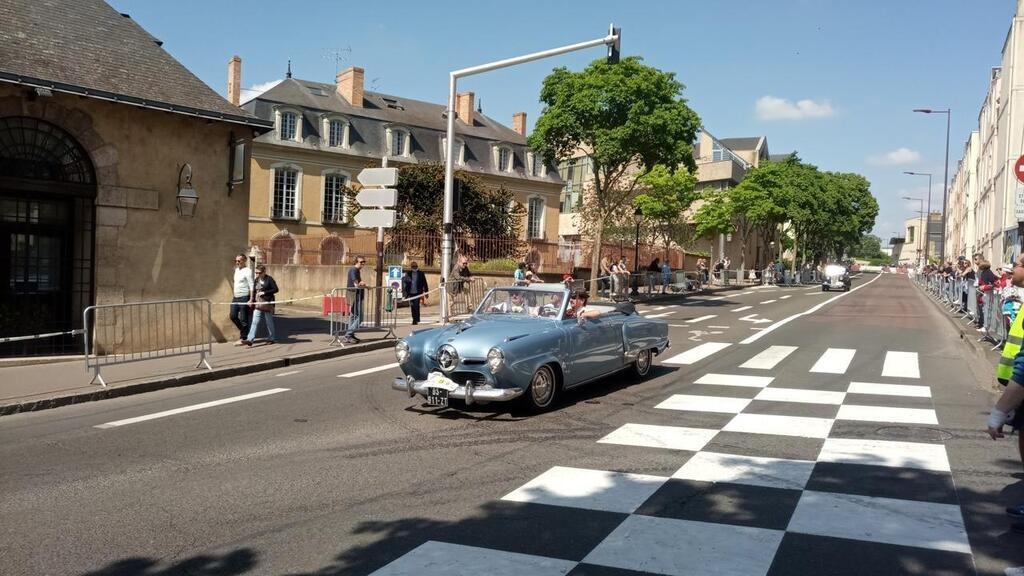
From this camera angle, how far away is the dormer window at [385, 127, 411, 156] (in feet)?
155

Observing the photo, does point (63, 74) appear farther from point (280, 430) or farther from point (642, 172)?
point (642, 172)

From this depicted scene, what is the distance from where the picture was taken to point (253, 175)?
137 feet

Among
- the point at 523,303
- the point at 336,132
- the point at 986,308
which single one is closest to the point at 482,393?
the point at 523,303

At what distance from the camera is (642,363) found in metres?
10.9

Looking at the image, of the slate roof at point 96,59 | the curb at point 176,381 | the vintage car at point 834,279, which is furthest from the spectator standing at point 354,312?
the vintage car at point 834,279

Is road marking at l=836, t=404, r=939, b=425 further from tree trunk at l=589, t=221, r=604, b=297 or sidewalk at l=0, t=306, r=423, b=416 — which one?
tree trunk at l=589, t=221, r=604, b=297

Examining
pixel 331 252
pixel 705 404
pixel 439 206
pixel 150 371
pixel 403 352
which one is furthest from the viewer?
A: pixel 439 206

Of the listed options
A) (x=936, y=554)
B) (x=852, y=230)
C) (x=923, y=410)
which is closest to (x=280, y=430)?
(x=936, y=554)

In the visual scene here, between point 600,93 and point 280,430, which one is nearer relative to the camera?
point 280,430

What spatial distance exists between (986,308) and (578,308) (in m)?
11.2

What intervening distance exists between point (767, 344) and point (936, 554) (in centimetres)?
1129

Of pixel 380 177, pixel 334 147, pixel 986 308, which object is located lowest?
pixel 986 308

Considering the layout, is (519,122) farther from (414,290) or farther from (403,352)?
(403,352)

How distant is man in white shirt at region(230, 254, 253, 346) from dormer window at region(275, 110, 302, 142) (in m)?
30.0
